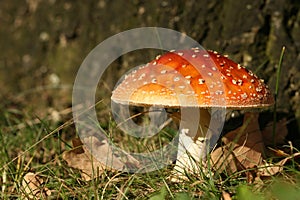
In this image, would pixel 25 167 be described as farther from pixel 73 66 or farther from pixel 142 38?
pixel 73 66

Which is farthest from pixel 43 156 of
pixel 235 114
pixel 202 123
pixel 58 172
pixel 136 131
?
pixel 235 114

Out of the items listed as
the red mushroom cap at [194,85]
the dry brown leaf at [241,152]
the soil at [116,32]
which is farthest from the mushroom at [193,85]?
the soil at [116,32]

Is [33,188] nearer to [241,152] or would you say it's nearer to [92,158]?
[92,158]

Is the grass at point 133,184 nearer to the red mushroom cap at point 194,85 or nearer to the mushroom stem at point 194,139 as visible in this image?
the mushroom stem at point 194,139

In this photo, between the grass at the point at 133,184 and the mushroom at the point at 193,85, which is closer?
the grass at the point at 133,184

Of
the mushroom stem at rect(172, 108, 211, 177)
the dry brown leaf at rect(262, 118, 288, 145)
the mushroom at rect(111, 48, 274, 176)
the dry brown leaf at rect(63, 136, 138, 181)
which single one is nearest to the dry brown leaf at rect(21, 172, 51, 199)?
the dry brown leaf at rect(63, 136, 138, 181)

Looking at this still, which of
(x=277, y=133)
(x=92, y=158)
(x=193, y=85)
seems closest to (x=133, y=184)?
(x=92, y=158)

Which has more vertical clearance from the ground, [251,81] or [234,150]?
[251,81]
